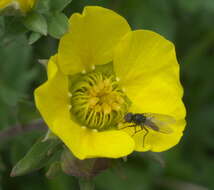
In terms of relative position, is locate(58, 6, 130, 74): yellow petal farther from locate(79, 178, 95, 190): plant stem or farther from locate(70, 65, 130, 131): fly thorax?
locate(79, 178, 95, 190): plant stem

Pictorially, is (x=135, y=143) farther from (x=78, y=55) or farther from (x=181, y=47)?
(x=181, y=47)

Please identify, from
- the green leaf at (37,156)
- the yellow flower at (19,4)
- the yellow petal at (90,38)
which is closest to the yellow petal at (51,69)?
the yellow petal at (90,38)

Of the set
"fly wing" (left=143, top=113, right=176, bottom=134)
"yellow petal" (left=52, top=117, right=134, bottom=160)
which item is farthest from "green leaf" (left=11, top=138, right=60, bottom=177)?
"fly wing" (left=143, top=113, right=176, bottom=134)

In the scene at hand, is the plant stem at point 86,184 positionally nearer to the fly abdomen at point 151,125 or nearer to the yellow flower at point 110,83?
the yellow flower at point 110,83

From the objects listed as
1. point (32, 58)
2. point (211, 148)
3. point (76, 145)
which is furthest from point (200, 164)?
point (76, 145)

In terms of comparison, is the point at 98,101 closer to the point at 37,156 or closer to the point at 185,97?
the point at 37,156

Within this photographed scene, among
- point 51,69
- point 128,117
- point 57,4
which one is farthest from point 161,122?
point 57,4
